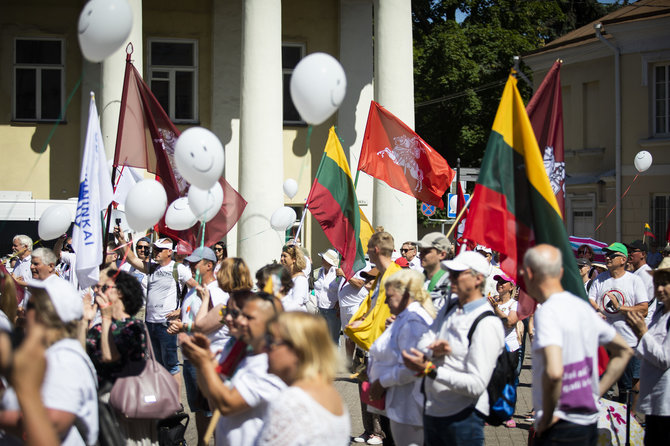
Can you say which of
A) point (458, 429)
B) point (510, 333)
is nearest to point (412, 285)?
point (458, 429)

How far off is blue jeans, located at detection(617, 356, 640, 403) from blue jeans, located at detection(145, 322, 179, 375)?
5.14m

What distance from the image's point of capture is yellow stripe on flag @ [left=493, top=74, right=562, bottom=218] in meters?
5.65

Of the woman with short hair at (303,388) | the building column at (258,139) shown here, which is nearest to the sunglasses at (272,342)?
the woman with short hair at (303,388)

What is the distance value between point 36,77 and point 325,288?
411 inches

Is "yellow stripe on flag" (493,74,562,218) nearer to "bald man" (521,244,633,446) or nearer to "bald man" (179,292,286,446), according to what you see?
"bald man" (521,244,633,446)

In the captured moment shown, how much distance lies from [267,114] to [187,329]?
10.1 m

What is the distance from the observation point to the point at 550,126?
268 inches

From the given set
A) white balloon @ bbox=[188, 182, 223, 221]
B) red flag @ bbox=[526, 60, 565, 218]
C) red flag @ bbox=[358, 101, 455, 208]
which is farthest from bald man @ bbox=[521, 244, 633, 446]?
red flag @ bbox=[358, 101, 455, 208]

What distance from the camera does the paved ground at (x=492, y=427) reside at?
8.16 meters

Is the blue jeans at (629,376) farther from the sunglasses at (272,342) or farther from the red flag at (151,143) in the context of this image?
the sunglasses at (272,342)

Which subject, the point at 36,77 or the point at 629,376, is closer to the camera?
the point at 629,376

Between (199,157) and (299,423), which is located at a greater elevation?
(199,157)

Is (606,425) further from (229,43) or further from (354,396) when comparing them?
(229,43)

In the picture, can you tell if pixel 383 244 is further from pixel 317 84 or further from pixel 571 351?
pixel 571 351
